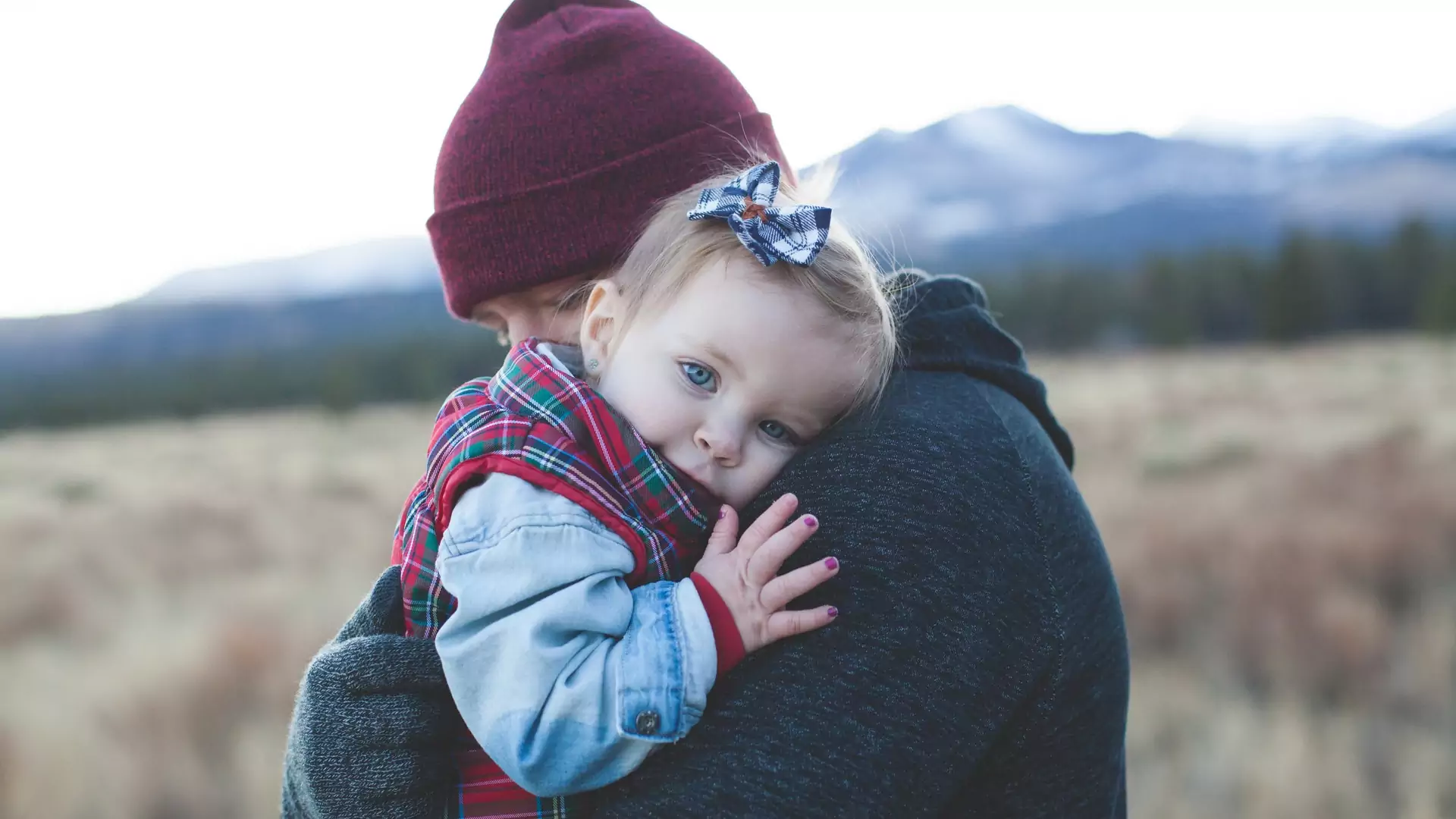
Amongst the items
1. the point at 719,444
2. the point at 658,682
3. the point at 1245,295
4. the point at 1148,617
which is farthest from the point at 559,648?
the point at 1245,295

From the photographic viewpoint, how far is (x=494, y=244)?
206cm

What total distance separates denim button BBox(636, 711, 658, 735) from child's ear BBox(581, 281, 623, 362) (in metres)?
0.69

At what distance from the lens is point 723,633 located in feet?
4.42

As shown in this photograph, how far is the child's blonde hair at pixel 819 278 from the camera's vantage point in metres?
1.63

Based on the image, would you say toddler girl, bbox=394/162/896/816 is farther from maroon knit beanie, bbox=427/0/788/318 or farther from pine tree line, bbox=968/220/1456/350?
pine tree line, bbox=968/220/1456/350

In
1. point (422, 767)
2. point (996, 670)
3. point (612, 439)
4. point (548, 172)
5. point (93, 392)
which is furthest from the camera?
point (93, 392)

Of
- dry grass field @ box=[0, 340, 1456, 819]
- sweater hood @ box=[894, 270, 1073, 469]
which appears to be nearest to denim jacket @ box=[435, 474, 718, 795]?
sweater hood @ box=[894, 270, 1073, 469]

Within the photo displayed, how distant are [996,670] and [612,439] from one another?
64 centimetres

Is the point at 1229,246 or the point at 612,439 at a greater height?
the point at 612,439

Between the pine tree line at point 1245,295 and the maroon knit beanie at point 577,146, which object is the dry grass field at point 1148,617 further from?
the pine tree line at point 1245,295

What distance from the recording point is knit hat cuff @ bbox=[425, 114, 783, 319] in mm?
1993

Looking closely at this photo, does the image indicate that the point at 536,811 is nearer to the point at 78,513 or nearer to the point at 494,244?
the point at 494,244

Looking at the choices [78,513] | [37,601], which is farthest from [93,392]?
[37,601]

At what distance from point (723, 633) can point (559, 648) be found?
0.22 metres
